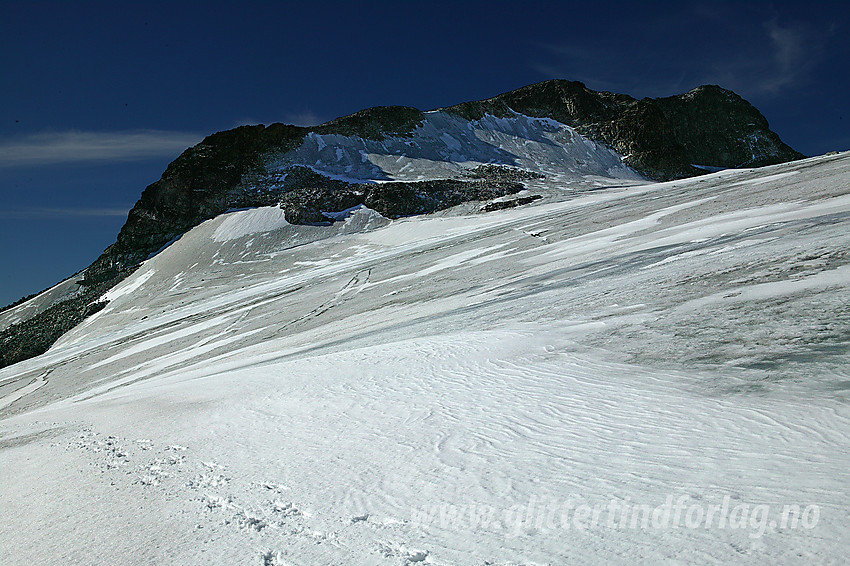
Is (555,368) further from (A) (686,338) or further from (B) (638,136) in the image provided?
(B) (638,136)

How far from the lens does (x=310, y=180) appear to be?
53188 mm

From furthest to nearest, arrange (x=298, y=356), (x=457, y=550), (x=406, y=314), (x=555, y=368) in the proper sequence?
1. (x=406, y=314)
2. (x=298, y=356)
3. (x=555, y=368)
4. (x=457, y=550)

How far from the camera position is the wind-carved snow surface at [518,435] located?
3.18 metres

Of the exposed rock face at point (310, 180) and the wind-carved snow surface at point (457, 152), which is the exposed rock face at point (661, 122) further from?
the wind-carved snow surface at point (457, 152)

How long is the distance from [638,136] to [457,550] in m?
79.9

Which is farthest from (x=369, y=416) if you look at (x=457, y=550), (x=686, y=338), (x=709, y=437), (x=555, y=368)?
(x=686, y=338)

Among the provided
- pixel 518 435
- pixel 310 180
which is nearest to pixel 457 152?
pixel 310 180

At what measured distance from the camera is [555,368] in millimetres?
6559

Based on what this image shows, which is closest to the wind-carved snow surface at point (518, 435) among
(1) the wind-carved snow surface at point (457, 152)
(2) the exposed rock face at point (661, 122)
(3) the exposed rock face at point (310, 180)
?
(3) the exposed rock face at point (310, 180)

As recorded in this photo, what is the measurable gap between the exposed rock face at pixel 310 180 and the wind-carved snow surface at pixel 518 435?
31619 millimetres

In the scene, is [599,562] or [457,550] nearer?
[599,562]

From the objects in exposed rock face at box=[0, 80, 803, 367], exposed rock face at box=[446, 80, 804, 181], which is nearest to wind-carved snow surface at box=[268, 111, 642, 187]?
exposed rock face at box=[0, 80, 803, 367]

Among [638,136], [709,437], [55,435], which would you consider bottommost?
[709,437]

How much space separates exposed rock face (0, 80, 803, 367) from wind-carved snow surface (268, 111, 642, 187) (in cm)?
156
